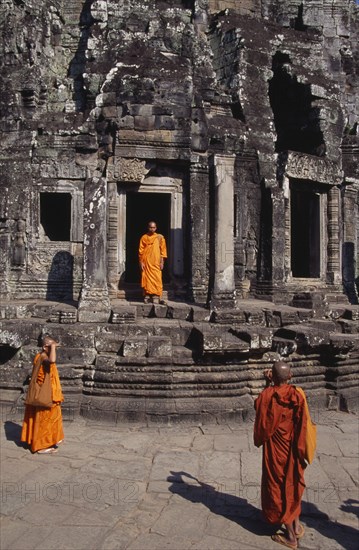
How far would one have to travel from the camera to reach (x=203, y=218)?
10.9m

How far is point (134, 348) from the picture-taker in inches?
283

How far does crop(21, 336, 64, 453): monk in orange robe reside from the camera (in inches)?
224

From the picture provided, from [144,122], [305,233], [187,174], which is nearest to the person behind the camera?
[144,122]

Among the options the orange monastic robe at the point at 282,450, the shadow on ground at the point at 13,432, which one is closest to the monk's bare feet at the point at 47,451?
the shadow on ground at the point at 13,432

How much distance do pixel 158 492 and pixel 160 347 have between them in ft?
8.70

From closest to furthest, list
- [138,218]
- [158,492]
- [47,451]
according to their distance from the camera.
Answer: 1. [158,492]
2. [47,451]
3. [138,218]

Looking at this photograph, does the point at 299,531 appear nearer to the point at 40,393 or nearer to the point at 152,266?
the point at 40,393

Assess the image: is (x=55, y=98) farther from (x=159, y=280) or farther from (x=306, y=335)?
(x=306, y=335)

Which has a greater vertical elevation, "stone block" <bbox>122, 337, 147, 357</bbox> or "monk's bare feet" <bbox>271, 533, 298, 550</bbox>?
"stone block" <bbox>122, 337, 147, 357</bbox>

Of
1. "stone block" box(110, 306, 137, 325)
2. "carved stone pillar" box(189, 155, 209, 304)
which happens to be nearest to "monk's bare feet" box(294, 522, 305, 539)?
"stone block" box(110, 306, 137, 325)

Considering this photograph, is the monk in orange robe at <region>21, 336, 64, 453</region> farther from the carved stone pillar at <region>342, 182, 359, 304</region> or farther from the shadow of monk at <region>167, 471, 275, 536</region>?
the carved stone pillar at <region>342, 182, 359, 304</region>

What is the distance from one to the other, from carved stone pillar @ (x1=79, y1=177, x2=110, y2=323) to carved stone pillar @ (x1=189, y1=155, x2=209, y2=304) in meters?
2.66

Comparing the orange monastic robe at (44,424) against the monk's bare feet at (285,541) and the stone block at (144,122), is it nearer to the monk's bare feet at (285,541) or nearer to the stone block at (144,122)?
the monk's bare feet at (285,541)

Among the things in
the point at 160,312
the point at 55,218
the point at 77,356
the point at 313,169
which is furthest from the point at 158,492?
the point at 55,218
